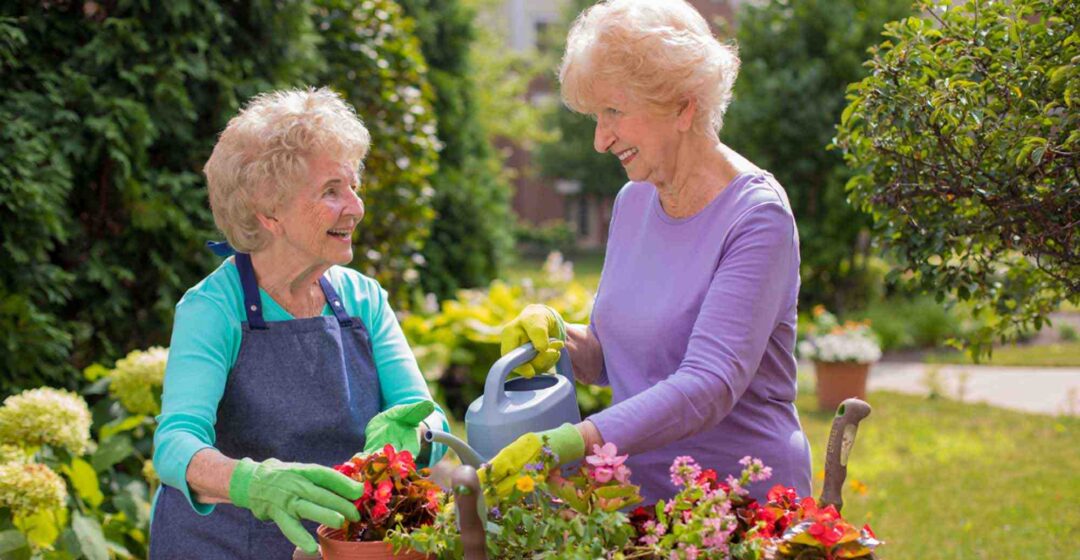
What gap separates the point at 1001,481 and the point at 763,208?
4.48 meters

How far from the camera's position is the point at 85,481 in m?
3.48

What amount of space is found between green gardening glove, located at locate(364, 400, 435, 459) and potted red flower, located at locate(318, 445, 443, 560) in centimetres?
33

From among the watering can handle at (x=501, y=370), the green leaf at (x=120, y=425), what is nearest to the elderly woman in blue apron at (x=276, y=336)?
the watering can handle at (x=501, y=370)

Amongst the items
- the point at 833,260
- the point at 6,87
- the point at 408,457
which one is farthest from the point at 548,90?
the point at 408,457

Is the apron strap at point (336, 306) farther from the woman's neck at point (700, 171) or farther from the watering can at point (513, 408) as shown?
the woman's neck at point (700, 171)

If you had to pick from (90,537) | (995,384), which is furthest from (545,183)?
(90,537)

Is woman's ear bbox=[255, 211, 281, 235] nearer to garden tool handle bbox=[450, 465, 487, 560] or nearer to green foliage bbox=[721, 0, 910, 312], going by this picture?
garden tool handle bbox=[450, 465, 487, 560]

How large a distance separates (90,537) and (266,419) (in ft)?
4.70

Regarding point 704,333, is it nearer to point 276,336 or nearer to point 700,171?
point 700,171

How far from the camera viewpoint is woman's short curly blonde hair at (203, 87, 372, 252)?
2.12 meters

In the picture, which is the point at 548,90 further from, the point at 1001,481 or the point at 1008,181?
the point at 1008,181

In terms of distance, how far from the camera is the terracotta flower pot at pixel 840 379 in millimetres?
7621

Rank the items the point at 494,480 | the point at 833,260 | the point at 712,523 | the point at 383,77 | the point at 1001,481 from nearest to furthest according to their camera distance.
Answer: the point at 712,523 < the point at 494,480 < the point at 1001,481 < the point at 383,77 < the point at 833,260

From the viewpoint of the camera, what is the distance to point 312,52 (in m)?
5.18
